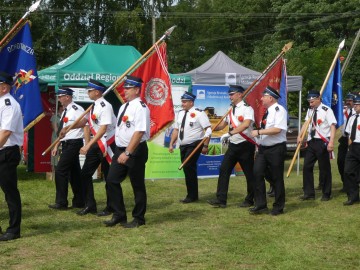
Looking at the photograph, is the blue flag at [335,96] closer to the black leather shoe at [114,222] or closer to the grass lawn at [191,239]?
the grass lawn at [191,239]

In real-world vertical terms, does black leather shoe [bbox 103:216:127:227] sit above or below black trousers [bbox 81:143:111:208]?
below

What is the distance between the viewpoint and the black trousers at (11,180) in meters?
6.75

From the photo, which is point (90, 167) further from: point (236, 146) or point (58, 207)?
point (236, 146)

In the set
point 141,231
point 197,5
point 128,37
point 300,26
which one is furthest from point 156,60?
point 197,5

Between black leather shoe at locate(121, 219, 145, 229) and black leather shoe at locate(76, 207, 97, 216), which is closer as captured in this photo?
black leather shoe at locate(121, 219, 145, 229)

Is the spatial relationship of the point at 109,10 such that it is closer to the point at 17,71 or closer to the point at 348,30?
the point at 348,30

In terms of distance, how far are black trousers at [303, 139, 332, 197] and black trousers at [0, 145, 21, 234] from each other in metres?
5.68

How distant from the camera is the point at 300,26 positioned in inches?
1763

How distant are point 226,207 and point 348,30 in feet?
125

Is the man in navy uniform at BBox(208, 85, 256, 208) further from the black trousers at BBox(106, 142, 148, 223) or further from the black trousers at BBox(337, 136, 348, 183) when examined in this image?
the black trousers at BBox(337, 136, 348, 183)

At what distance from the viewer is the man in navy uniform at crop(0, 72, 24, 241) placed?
21.5 feet

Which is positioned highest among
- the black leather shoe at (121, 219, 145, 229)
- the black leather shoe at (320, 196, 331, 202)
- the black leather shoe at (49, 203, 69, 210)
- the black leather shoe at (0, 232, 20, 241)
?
the black leather shoe at (0, 232, 20, 241)

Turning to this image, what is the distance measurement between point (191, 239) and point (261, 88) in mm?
4622

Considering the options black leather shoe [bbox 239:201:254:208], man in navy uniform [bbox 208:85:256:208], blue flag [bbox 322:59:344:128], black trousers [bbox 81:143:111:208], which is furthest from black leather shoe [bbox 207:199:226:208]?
blue flag [bbox 322:59:344:128]
